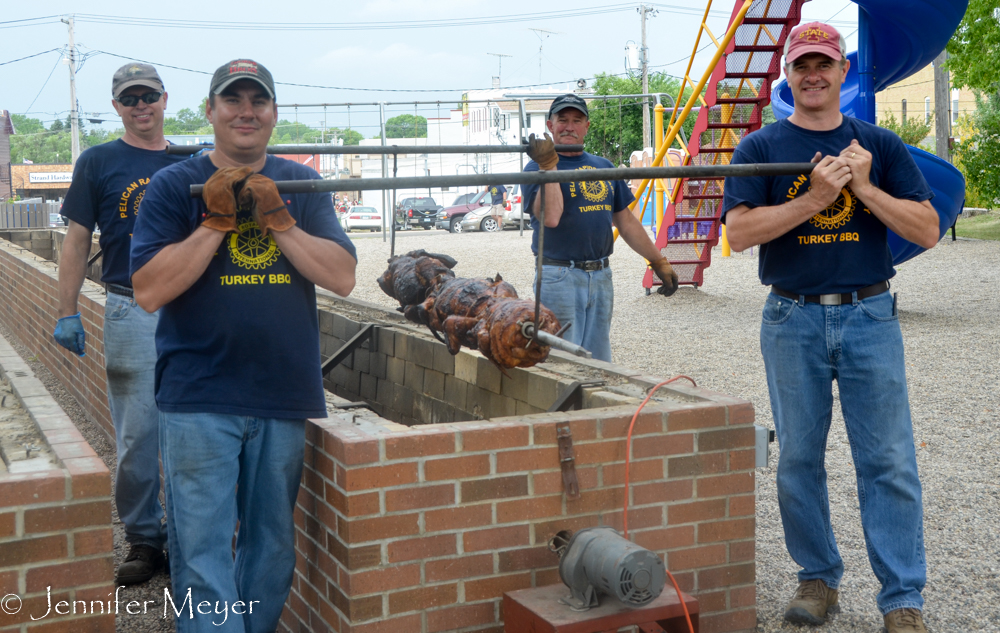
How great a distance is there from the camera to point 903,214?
351 cm

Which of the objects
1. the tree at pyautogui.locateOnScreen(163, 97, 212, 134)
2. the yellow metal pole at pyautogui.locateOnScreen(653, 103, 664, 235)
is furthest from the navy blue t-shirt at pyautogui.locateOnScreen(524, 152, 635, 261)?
the tree at pyautogui.locateOnScreen(163, 97, 212, 134)

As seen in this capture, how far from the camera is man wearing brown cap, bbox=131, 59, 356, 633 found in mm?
3021

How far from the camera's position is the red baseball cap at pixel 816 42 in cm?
355

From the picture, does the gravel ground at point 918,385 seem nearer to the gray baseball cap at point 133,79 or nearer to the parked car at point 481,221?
the gray baseball cap at point 133,79

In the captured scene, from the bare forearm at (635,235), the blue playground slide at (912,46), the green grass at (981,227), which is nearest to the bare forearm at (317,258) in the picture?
the bare forearm at (635,235)

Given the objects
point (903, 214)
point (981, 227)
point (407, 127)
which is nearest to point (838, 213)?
point (903, 214)

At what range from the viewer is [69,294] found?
188 inches

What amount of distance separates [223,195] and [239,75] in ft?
1.45

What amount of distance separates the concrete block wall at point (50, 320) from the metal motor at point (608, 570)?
4489 millimetres

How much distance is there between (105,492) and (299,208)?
111 cm

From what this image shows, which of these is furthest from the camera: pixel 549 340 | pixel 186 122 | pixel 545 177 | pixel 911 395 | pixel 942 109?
pixel 186 122

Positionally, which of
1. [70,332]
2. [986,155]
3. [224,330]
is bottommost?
[70,332]

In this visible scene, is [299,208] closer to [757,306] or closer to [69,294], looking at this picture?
[69,294]

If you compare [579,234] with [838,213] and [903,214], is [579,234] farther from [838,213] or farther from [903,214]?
[903,214]
